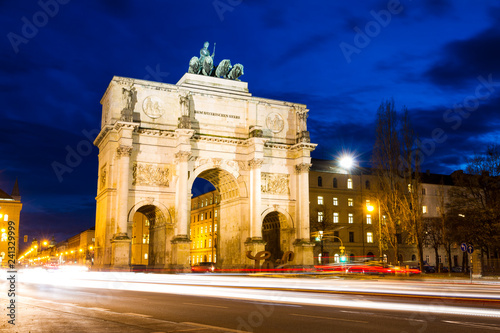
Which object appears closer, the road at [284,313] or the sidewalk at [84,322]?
the sidewalk at [84,322]

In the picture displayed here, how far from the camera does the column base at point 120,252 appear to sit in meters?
42.6

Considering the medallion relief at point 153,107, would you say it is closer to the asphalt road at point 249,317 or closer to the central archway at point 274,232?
the central archway at point 274,232

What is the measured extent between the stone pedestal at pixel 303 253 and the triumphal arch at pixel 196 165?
0.10m

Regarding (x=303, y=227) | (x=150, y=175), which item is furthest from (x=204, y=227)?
(x=150, y=175)

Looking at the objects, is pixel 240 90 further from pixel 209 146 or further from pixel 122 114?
pixel 122 114

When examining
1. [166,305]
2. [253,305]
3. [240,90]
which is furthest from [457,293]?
[240,90]

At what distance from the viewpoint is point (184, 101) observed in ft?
156

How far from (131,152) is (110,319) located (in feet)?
113

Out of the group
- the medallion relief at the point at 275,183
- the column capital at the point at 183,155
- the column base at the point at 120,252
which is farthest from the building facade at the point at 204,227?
the column base at the point at 120,252

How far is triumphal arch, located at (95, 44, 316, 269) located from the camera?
4512cm

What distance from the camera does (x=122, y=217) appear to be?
1736 inches

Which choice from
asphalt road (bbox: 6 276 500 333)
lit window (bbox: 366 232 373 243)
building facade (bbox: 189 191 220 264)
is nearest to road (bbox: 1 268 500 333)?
asphalt road (bbox: 6 276 500 333)

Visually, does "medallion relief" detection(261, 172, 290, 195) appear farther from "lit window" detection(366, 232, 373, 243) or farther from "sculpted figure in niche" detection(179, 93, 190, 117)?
"lit window" detection(366, 232, 373, 243)

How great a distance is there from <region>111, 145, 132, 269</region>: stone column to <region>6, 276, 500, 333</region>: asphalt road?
27.3 m
